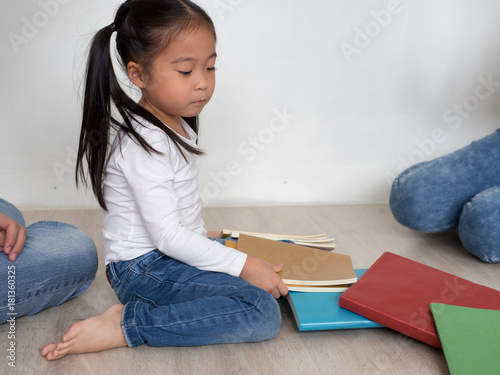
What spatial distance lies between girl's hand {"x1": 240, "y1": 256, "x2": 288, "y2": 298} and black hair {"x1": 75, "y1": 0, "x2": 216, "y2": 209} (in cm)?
23

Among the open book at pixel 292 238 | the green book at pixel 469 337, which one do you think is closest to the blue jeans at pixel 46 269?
the open book at pixel 292 238

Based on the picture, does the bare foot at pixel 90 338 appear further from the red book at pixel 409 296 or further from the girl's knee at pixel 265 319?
the red book at pixel 409 296

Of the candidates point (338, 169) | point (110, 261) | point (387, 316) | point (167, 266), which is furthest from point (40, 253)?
point (338, 169)

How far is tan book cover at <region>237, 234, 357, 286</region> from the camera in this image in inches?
38.5

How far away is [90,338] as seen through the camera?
32.2 inches

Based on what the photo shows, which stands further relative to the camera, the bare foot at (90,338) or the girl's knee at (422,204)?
the girl's knee at (422,204)

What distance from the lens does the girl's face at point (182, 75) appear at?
86 cm

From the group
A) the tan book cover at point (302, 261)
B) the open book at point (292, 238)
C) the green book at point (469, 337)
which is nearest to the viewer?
the green book at point (469, 337)

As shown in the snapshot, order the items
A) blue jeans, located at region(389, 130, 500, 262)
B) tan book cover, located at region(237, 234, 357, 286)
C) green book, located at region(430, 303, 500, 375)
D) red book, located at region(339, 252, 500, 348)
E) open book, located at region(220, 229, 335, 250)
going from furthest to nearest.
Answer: blue jeans, located at region(389, 130, 500, 262) → open book, located at region(220, 229, 335, 250) → tan book cover, located at region(237, 234, 357, 286) → red book, located at region(339, 252, 500, 348) → green book, located at region(430, 303, 500, 375)

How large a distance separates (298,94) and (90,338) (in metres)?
1.08

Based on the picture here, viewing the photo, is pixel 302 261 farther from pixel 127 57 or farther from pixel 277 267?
pixel 127 57

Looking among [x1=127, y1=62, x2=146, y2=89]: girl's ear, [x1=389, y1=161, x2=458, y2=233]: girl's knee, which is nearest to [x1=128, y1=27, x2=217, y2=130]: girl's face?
[x1=127, y1=62, x2=146, y2=89]: girl's ear

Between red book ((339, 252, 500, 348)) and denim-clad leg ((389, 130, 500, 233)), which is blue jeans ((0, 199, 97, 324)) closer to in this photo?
red book ((339, 252, 500, 348))

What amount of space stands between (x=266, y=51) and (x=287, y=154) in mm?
336
